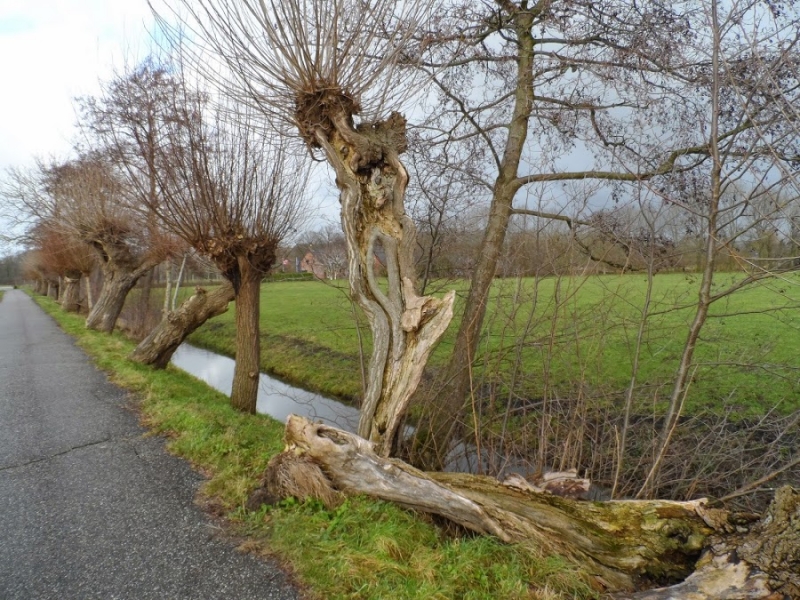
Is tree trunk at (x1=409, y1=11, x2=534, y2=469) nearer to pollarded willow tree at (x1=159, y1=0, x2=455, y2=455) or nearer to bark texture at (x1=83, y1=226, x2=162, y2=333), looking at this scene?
pollarded willow tree at (x1=159, y1=0, x2=455, y2=455)

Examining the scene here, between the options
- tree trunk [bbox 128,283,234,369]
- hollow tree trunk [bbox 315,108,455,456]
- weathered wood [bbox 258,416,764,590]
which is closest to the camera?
weathered wood [bbox 258,416,764,590]

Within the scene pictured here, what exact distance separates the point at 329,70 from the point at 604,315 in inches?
143

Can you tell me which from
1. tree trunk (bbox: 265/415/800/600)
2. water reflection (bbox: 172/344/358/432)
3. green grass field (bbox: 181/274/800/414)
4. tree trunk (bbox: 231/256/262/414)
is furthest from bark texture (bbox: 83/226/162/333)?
tree trunk (bbox: 265/415/800/600)

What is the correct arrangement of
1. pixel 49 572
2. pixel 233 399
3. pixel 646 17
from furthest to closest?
pixel 233 399 → pixel 646 17 → pixel 49 572

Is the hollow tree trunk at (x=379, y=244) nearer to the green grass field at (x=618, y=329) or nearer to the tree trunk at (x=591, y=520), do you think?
the tree trunk at (x=591, y=520)

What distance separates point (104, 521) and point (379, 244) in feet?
10.4

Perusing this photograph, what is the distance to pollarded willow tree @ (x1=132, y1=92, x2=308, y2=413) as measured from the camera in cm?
674

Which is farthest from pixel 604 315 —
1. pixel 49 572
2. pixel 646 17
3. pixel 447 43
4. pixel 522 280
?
pixel 49 572

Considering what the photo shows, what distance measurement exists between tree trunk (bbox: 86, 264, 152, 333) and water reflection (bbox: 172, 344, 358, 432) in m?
2.55

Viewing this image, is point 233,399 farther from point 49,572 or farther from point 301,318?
point 301,318

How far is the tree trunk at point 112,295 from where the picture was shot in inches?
605

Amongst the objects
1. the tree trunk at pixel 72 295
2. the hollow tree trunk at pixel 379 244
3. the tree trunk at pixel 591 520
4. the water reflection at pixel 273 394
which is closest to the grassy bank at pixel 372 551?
the tree trunk at pixel 591 520

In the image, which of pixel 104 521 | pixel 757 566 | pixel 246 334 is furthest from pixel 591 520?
pixel 246 334

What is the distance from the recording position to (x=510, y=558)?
3.12 m
